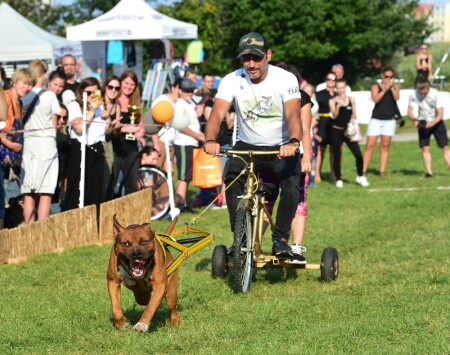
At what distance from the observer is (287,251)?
8.93 meters

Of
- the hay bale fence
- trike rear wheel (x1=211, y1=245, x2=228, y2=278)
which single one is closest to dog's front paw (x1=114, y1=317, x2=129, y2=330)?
trike rear wheel (x1=211, y1=245, x2=228, y2=278)

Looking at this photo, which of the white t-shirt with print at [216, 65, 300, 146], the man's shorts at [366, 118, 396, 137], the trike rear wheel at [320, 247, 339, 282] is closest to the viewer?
the white t-shirt with print at [216, 65, 300, 146]

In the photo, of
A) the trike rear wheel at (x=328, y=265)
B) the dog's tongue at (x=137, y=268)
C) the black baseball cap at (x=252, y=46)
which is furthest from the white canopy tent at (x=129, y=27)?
the dog's tongue at (x=137, y=268)

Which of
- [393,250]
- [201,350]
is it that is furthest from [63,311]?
[393,250]

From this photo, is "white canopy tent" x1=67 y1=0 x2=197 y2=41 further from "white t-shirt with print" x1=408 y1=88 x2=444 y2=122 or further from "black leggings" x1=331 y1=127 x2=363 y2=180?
"white t-shirt with print" x1=408 y1=88 x2=444 y2=122

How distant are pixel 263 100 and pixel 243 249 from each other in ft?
4.11

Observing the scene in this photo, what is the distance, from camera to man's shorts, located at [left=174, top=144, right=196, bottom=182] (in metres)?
15.0

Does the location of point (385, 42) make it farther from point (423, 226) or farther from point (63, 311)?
point (63, 311)

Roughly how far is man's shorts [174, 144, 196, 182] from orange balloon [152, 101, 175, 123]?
1085mm

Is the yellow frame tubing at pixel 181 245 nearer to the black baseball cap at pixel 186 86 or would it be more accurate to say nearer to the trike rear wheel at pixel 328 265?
the trike rear wheel at pixel 328 265

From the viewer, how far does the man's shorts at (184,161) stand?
15.0m

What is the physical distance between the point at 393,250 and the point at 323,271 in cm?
231

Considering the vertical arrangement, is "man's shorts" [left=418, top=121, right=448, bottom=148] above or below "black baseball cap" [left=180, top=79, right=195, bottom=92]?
below

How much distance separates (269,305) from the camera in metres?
8.02
